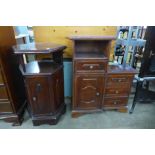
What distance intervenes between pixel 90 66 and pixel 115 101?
2.24ft

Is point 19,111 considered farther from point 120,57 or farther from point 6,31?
point 120,57

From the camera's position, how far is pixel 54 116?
165 centimetres

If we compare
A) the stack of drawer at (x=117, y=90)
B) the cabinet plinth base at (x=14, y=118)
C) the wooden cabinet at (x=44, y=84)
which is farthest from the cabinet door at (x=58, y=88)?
the stack of drawer at (x=117, y=90)

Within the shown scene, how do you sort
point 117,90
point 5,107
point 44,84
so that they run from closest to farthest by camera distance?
1. point 44,84
2. point 5,107
3. point 117,90

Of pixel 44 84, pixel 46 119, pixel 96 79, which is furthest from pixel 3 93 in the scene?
pixel 96 79

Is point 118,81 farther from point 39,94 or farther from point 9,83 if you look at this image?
point 9,83

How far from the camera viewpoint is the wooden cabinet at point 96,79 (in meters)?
1.50

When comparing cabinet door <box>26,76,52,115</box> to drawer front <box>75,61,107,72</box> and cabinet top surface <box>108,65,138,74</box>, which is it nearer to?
drawer front <box>75,61,107,72</box>

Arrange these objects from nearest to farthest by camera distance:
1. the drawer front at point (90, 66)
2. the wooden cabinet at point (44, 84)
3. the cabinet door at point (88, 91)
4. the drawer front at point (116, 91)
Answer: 1. the wooden cabinet at point (44, 84)
2. the drawer front at point (90, 66)
3. the cabinet door at point (88, 91)
4. the drawer front at point (116, 91)

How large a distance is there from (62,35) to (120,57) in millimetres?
1475

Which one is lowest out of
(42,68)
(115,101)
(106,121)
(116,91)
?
(106,121)

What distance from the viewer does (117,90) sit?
174cm

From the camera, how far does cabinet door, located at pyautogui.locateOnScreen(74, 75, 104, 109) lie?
5.21ft

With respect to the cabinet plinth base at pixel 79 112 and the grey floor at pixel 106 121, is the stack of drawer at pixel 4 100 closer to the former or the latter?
the grey floor at pixel 106 121
